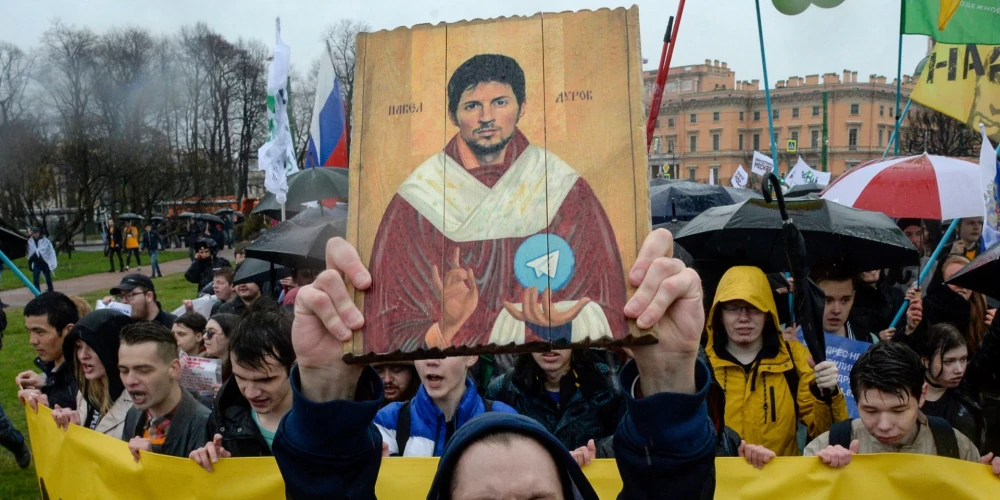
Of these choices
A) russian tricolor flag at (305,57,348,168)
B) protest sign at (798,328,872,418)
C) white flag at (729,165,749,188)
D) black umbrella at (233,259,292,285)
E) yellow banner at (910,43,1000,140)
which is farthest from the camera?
white flag at (729,165,749,188)

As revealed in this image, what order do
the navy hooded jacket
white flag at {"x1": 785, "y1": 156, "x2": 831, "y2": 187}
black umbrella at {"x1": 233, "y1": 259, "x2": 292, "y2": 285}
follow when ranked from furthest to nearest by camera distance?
1. white flag at {"x1": 785, "y1": 156, "x2": 831, "y2": 187}
2. black umbrella at {"x1": 233, "y1": 259, "x2": 292, "y2": 285}
3. the navy hooded jacket

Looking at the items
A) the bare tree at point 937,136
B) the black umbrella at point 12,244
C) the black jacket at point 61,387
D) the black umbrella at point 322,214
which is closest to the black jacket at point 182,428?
the black jacket at point 61,387

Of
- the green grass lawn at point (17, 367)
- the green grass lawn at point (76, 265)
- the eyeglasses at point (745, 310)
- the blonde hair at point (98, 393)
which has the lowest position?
the green grass lawn at point (17, 367)

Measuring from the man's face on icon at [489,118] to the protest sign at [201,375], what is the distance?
10.9 feet

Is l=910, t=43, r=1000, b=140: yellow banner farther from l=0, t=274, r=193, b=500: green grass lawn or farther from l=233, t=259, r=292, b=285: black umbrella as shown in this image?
l=0, t=274, r=193, b=500: green grass lawn

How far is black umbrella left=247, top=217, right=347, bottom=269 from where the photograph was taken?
17.6ft

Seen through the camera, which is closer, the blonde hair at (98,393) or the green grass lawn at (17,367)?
the blonde hair at (98,393)

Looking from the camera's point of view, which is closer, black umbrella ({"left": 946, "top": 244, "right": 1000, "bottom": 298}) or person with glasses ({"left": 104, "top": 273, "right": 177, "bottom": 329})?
black umbrella ({"left": 946, "top": 244, "right": 1000, "bottom": 298})

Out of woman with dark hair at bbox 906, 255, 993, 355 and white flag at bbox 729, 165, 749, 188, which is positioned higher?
white flag at bbox 729, 165, 749, 188

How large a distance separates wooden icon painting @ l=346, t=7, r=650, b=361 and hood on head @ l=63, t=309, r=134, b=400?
334 cm

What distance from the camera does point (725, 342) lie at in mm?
3926

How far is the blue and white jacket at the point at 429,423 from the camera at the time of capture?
3488 millimetres

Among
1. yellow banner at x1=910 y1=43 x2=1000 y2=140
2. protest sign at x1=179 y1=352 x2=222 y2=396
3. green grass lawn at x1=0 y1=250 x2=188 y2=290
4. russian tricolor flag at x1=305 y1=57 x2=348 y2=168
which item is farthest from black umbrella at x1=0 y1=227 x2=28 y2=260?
green grass lawn at x1=0 y1=250 x2=188 y2=290

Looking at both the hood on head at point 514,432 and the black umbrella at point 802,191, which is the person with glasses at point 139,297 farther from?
the black umbrella at point 802,191
